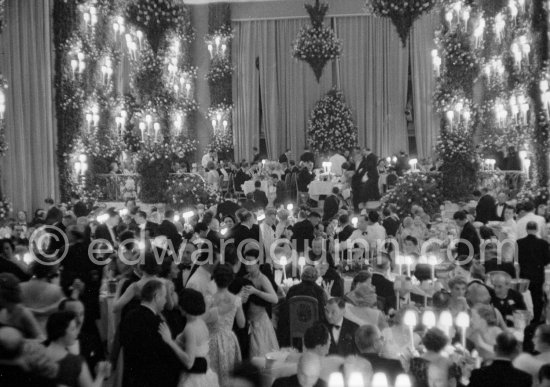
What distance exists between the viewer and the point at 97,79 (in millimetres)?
19359

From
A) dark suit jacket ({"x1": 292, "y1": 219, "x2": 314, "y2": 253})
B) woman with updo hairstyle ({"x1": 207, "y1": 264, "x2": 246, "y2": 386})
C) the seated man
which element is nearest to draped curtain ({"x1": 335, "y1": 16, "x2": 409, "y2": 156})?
dark suit jacket ({"x1": 292, "y1": 219, "x2": 314, "y2": 253})

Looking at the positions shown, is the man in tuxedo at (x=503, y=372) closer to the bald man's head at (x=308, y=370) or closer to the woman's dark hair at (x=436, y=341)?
the woman's dark hair at (x=436, y=341)

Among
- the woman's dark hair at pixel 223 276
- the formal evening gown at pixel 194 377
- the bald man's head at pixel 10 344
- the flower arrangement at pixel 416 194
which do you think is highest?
the flower arrangement at pixel 416 194

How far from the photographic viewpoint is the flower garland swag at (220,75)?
80.7 feet

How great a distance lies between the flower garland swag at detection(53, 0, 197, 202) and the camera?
17.6 metres

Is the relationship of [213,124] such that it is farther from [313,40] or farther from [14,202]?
[14,202]

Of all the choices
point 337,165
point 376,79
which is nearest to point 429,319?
point 337,165

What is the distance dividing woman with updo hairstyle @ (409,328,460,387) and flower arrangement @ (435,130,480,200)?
10199mm

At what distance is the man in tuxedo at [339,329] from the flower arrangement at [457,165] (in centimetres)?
898

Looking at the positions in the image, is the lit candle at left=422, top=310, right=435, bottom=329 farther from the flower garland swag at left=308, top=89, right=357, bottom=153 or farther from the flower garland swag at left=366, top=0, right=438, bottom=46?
the flower garland swag at left=308, top=89, right=357, bottom=153

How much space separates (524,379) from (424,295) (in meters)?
3.02

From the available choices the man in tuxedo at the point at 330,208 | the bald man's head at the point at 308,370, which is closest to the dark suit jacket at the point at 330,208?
the man in tuxedo at the point at 330,208

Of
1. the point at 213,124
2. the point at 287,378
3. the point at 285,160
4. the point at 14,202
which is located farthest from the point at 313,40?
the point at 287,378

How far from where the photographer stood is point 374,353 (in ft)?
16.0
